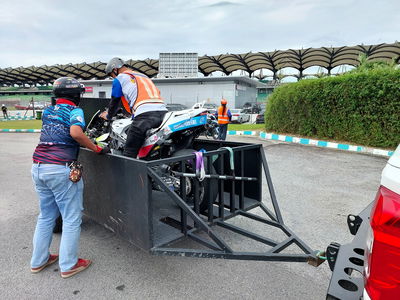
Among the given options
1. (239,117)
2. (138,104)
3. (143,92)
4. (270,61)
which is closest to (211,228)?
(138,104)

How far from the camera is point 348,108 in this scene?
33.6ft

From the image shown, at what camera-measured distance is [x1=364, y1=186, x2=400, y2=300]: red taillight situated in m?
1.19

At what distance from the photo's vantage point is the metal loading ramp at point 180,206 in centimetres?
253

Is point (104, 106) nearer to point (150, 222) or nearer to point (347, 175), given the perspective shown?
point (150, 222)

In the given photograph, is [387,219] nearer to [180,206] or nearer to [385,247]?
[385,247]

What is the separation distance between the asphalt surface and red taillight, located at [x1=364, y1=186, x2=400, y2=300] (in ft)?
4.88

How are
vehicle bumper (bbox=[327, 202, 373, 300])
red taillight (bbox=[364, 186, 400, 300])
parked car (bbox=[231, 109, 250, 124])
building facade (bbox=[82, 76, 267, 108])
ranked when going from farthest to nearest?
1. building facade (bbox=[82, 76, 267, 108])
2. parked car (bbox=[231, 109, 250, 124])
3. vehicle bumper (bbox=[327, 202, 373, 300])
4. red taillight (bbox=[364, 186, 400, 300])

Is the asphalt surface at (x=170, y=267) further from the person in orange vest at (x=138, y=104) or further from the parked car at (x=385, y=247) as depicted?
the parked car at (x=385, y=247)

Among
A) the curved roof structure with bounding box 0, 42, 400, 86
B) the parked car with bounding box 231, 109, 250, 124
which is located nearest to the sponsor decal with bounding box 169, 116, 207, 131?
the parked car with bounding box 231, 109, 250, 124

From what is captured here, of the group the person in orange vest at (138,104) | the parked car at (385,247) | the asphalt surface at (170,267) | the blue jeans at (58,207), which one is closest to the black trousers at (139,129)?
the person in orange vest at (138,104)

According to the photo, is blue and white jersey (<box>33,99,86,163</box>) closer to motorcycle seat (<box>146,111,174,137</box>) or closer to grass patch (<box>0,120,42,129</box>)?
motorcycle seat (<box>146,111,174,137</box>)

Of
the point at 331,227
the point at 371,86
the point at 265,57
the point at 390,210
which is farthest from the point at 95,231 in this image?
the point at 265,57

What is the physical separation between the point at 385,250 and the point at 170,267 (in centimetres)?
225

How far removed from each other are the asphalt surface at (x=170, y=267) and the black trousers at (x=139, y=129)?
1.14m
